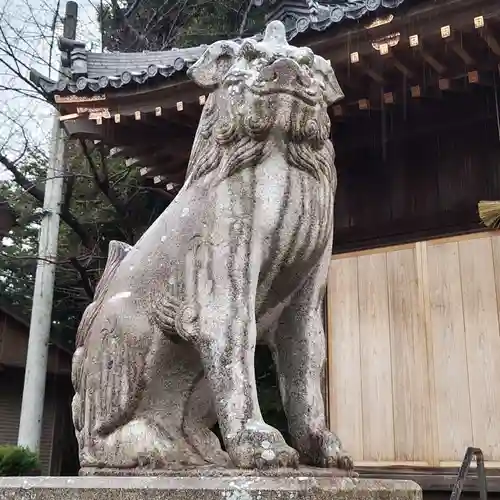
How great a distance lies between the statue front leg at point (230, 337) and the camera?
5.74 ft

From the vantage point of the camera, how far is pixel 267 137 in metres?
2.04

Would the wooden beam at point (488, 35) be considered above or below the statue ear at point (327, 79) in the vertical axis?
above

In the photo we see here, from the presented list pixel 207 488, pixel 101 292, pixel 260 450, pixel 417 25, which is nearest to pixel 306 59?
pixel 101 292

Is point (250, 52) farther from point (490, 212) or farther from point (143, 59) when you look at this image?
point (143, 59)

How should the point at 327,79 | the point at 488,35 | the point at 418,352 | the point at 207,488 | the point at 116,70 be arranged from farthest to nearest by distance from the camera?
the point at 116,70 < the point at 418,352 < the point at 488,35 < the point at 327,79 < the point at 207,488

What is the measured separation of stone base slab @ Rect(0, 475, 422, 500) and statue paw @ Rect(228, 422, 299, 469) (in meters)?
0.05

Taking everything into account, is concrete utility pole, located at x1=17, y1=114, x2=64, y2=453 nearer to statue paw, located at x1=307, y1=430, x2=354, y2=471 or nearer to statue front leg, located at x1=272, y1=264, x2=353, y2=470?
statue front leg, located at x1=272, y1=264, x2=353, y2=470

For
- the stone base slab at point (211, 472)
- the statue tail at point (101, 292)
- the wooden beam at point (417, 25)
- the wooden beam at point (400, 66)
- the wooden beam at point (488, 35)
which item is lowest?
the stone base slab at point (211, 472)

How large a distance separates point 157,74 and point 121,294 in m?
3.60

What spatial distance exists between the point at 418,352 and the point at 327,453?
3509mm

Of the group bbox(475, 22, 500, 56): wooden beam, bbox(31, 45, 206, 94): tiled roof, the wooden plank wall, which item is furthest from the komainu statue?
the wooden plank wall

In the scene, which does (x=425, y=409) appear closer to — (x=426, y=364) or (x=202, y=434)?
(x=426, y=364)

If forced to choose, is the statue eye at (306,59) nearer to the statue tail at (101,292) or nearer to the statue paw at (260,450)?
the statue tail at (101,292)

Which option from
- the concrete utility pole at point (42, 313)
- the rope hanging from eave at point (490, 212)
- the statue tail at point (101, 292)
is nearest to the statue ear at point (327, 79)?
the statue tail at point (101, 292)
